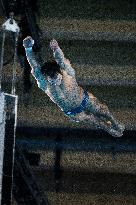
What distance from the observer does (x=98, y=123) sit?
14.7 feet

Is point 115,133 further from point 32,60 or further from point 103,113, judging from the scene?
point 32,60

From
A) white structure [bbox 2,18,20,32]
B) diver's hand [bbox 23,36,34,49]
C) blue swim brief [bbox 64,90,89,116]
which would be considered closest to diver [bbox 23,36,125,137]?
blue swim brief [bbox 64,90,89,116]

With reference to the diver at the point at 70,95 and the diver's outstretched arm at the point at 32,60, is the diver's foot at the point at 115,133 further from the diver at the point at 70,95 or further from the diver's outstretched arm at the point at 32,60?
the diver's outstretched arm at the point at 32,60

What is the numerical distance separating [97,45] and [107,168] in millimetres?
1755

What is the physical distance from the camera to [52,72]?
3.72 meters

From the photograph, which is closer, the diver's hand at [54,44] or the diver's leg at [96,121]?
the diver's hand at [54,44]

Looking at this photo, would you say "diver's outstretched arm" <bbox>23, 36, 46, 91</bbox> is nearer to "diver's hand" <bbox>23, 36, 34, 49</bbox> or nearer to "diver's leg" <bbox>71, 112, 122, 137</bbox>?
"diver's hand" <bbox>23, 36, 34, 49</bbox>

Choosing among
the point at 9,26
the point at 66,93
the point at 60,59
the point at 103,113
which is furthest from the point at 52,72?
the point at 103,113

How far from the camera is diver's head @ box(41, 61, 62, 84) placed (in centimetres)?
365

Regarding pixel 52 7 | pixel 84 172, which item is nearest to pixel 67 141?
→ pixel 84 172

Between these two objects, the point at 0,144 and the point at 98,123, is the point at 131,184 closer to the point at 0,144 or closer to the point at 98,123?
the point at 98,123

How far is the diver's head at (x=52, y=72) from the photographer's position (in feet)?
12.0

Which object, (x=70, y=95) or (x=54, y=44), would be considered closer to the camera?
(x=54, y=44)

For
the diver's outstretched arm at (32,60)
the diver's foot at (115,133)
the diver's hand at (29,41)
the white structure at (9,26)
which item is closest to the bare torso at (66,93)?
the diver's outstretched arm at (32,60)
